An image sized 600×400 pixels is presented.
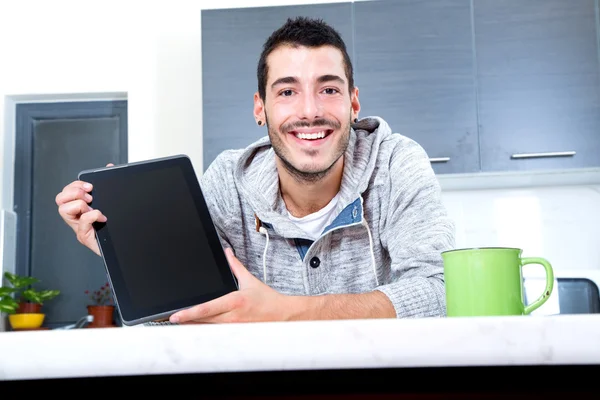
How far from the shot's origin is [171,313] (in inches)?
39.2

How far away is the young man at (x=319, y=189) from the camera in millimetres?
1432

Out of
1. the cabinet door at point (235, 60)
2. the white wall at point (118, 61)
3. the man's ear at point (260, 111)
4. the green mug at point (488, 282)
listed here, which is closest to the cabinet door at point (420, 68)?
the cabinet door at point (235, 60)

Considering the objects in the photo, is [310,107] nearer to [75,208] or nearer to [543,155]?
[75,208]

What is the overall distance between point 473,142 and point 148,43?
163 cm

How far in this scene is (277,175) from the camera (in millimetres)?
1590

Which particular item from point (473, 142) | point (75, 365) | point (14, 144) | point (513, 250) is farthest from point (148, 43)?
point (75, 365)

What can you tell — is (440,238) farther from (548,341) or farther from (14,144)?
(14,144)

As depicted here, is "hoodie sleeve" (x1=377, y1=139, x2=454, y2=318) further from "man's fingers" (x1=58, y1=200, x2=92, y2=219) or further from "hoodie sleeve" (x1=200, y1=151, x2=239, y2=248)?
"man's fingers" (x1=58, y1=200, x2=92, y2=219)

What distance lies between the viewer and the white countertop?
0.41 m

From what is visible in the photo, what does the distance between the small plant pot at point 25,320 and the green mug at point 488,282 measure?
2768 millimetres

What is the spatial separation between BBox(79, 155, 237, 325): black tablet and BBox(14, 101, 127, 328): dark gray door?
2422 mm

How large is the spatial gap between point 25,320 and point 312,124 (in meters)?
2.12

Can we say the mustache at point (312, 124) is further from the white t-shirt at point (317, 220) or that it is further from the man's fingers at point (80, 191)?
the man's fingers at point (80, 191)

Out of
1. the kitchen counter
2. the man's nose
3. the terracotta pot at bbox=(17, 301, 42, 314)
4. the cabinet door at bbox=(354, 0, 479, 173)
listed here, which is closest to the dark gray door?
the terracotta pot at bbox=(17, 301, 42, 314)
